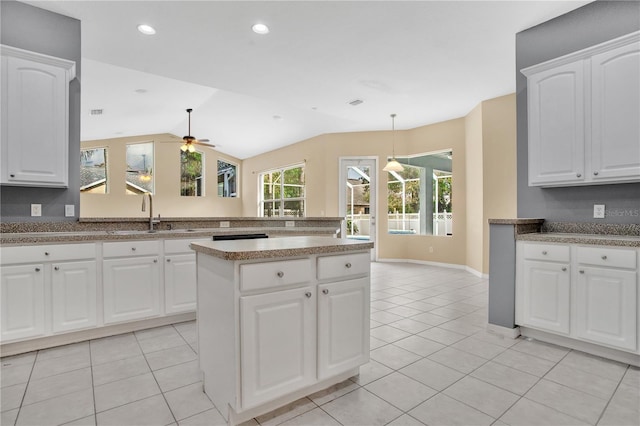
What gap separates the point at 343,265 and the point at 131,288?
6.88ft

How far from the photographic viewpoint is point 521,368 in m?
2.29

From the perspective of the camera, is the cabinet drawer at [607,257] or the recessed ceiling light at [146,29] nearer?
the cabinet drawer at [607,257]

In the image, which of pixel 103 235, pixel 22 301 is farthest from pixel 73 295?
pixel 103 235

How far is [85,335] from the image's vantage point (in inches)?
109

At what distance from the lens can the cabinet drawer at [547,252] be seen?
2.60 metres

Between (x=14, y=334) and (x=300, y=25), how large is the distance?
3.61 metres

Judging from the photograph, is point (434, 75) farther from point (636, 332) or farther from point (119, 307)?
point (119, 307)

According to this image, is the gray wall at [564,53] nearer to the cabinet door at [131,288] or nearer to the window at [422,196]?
the window at [422,196]

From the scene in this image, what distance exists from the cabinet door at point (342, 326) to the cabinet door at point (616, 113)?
2.27 metres

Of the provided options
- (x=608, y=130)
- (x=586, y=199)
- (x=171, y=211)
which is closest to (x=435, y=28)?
(x=608, y=130)

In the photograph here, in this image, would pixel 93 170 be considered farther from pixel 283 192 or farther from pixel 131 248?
pixel 131 248

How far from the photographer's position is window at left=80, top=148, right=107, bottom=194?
28.4ft

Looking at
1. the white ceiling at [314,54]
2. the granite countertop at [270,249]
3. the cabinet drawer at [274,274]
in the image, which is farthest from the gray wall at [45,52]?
the cabinet drawer at [274,274]

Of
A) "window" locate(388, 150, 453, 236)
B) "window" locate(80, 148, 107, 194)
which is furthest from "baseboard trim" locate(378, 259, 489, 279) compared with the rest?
"window" locate(80, 148, 107, 194)
